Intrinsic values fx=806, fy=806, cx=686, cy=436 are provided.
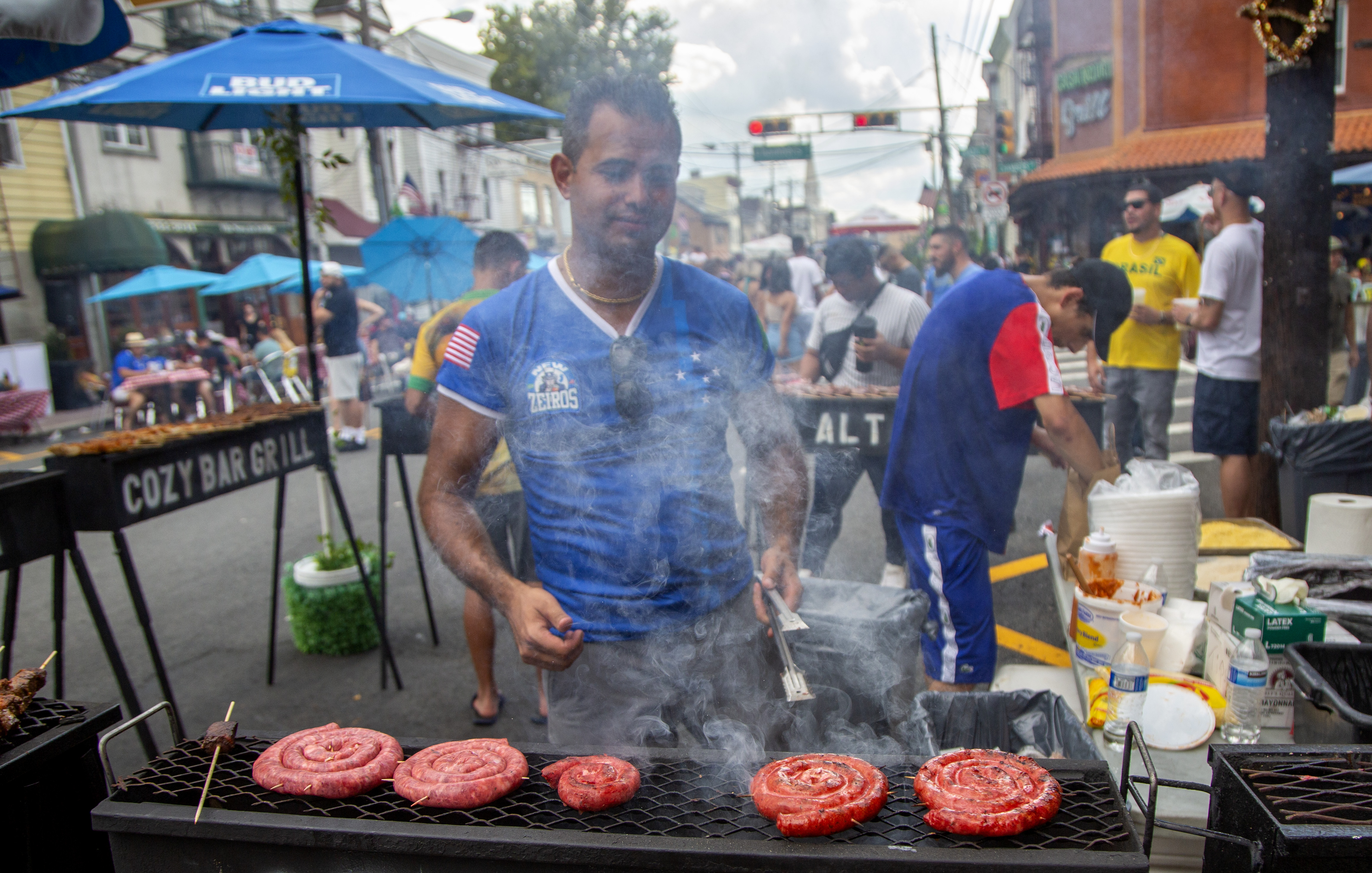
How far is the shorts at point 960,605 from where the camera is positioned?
2.85m

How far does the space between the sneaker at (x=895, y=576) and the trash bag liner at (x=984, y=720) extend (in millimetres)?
1949

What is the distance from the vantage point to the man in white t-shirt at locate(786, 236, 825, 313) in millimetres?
10336

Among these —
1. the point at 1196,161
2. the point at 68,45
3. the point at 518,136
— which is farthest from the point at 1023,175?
the point at 68,45

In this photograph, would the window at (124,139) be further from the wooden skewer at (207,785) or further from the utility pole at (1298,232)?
the utility pole at (1298,232)

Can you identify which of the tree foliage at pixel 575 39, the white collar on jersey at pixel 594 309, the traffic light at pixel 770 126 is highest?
the tree foliage at pixel 575 39

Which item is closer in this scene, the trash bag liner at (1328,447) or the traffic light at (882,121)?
the trash bag liner at (1328,447)

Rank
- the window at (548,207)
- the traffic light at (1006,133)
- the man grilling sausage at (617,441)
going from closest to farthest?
the man grilling sausage at (617,441), the window at (548,207), the traffic light at (1006,133)

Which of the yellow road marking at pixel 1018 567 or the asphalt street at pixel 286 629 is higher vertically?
the asphalt street at pixel 286 629

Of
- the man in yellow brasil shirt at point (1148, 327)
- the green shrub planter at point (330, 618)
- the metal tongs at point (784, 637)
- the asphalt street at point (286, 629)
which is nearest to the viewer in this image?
the metal tongs at point (784, 637)

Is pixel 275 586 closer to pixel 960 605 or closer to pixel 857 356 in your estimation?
pixel 960 605

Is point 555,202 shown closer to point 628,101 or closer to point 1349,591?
point 628,101

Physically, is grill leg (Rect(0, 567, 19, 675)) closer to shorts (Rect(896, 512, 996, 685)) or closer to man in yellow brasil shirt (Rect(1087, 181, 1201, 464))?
shorts (Rect(896, 512, 996, 685))

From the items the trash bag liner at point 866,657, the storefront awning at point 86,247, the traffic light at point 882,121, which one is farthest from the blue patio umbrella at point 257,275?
the trash bag liner at point 866,657

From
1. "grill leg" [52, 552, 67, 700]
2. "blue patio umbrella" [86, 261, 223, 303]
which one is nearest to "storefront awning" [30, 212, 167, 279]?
"blue patio umbrella" [86, 261, 223, 303]
